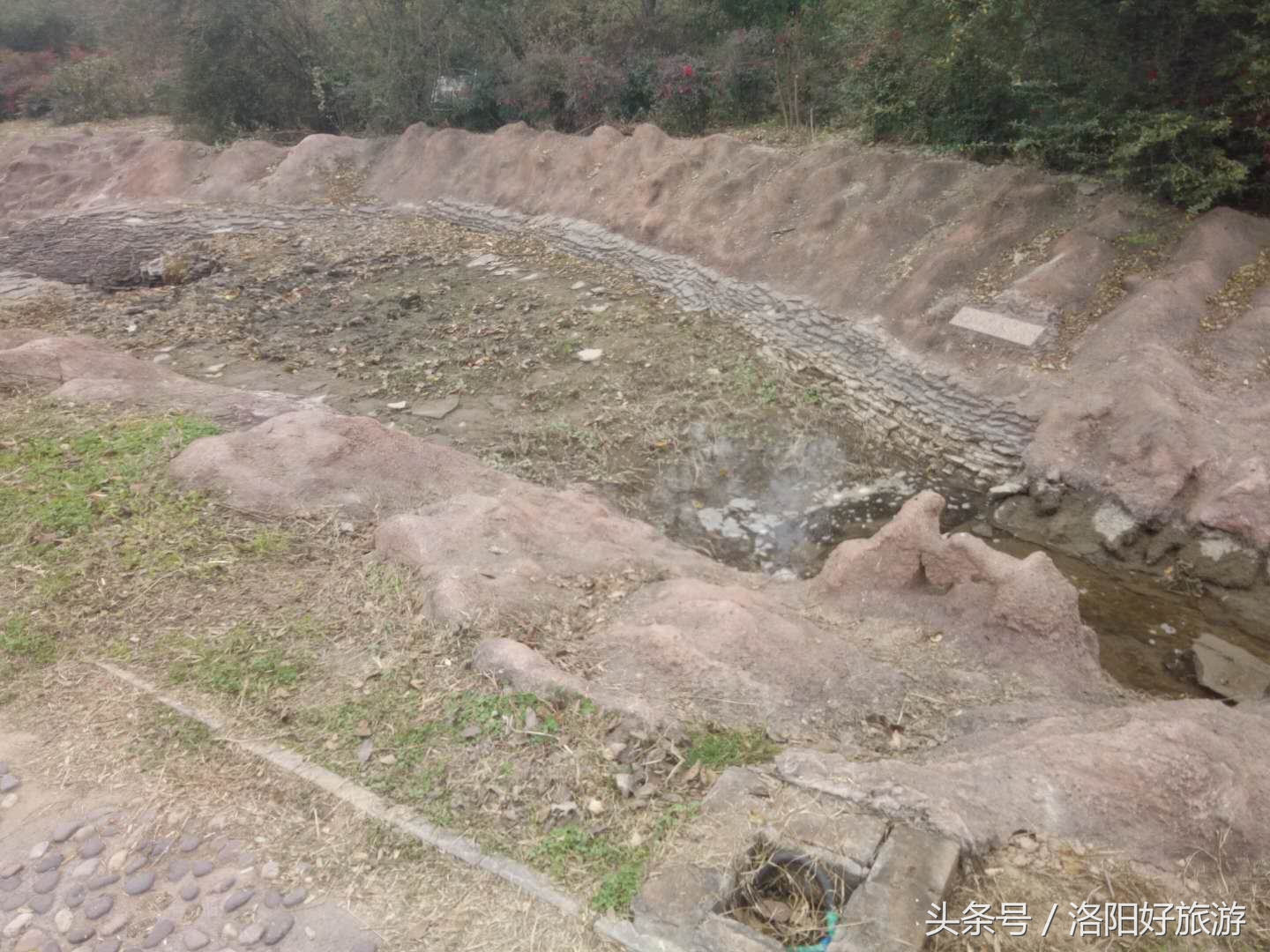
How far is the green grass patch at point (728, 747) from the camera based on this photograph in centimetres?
392

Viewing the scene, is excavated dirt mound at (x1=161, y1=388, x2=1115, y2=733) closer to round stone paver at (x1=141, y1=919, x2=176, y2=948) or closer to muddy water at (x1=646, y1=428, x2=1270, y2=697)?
muddy water at (x1=646, y1=428, x2=1270, y2=697)

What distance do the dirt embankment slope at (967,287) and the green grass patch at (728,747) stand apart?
388cm

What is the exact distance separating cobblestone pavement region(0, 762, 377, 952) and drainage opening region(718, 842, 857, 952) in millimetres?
1300

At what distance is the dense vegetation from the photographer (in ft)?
25.1

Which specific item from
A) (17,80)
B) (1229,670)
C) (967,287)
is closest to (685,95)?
(967,287)

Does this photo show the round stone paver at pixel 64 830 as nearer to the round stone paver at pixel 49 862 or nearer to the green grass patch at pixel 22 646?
the round stone paver at pixel 49 862

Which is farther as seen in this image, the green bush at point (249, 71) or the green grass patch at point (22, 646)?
the green bush at point (249, 71)

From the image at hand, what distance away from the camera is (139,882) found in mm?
3492

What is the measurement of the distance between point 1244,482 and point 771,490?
126 inches

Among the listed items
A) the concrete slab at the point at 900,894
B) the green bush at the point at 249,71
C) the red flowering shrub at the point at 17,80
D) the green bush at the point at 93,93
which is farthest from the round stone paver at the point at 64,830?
the red flowering shrub at the point at 17,80

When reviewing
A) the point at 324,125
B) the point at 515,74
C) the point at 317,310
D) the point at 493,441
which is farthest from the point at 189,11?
the point at 493,441

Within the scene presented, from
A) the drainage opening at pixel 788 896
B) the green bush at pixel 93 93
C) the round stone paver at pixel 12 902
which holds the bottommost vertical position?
the green bush at pixel 93 93

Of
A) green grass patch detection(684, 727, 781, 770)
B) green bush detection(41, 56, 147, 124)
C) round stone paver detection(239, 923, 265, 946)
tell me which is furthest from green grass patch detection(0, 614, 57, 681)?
green bush detection(41, 56, 147, 124)

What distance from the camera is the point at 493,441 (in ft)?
26.1
